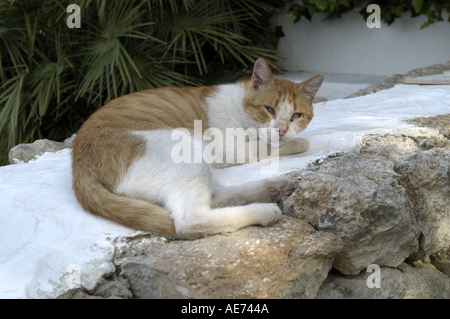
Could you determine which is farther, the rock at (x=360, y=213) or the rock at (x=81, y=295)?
the rock at (x=360, y=213)

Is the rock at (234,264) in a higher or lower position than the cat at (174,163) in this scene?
lower

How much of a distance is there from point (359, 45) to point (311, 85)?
4.00 metres

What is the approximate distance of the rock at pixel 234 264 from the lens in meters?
1.49


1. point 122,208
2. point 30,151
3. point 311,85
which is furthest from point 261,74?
point 30,151

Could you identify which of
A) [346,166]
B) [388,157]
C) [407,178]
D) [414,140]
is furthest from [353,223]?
[414,140]

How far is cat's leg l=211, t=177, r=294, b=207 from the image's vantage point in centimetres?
200

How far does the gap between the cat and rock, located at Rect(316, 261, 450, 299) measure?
0.41 m

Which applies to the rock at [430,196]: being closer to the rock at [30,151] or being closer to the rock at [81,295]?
the rock at [81,295]

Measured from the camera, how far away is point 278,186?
6.57 feet

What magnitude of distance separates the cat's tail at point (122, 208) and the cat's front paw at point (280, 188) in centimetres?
54

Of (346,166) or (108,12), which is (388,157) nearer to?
(346,166)

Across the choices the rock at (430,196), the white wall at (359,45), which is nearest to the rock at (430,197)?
the rock at (430,196)

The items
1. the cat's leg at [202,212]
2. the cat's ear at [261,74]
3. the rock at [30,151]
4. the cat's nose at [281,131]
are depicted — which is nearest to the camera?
the cat's leg at [202,212]
